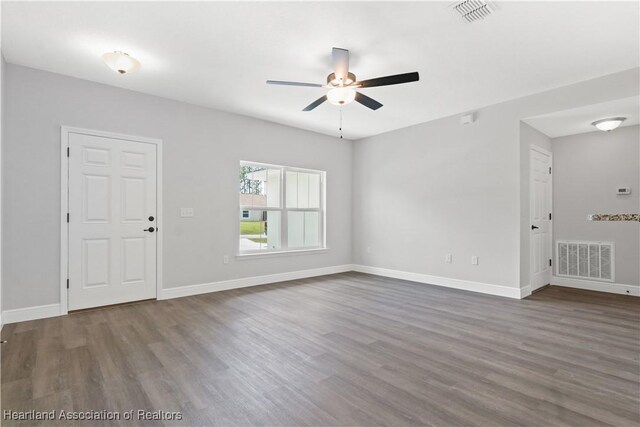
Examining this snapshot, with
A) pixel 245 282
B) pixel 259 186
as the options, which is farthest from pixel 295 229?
pixel 245 282

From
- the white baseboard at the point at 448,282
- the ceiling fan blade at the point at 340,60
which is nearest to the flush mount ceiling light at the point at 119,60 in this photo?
the ceiling fan blade at the point at 340,60

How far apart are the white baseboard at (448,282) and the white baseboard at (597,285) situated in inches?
58.8

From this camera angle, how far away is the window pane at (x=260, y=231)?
209 inches

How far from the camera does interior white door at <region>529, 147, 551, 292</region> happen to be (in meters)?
4.74

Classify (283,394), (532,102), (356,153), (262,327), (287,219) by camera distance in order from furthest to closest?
(356,153), (287,219), (532,102), (262,327), (283,394)

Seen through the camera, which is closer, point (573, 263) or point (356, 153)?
point (573, 263)

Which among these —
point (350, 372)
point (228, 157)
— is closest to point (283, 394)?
point (350, 372)

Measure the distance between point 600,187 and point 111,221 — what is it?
7116mm

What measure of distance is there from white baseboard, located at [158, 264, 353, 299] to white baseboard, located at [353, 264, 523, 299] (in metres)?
0.78

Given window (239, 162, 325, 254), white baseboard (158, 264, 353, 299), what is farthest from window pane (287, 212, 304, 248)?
white baseboard (158, 264, 353, 299)

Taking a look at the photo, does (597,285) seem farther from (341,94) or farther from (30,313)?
(30,313)

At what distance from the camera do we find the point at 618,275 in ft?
15.4

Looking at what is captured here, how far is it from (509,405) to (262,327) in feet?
7.21

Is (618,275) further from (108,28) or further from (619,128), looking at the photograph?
(108,28)
